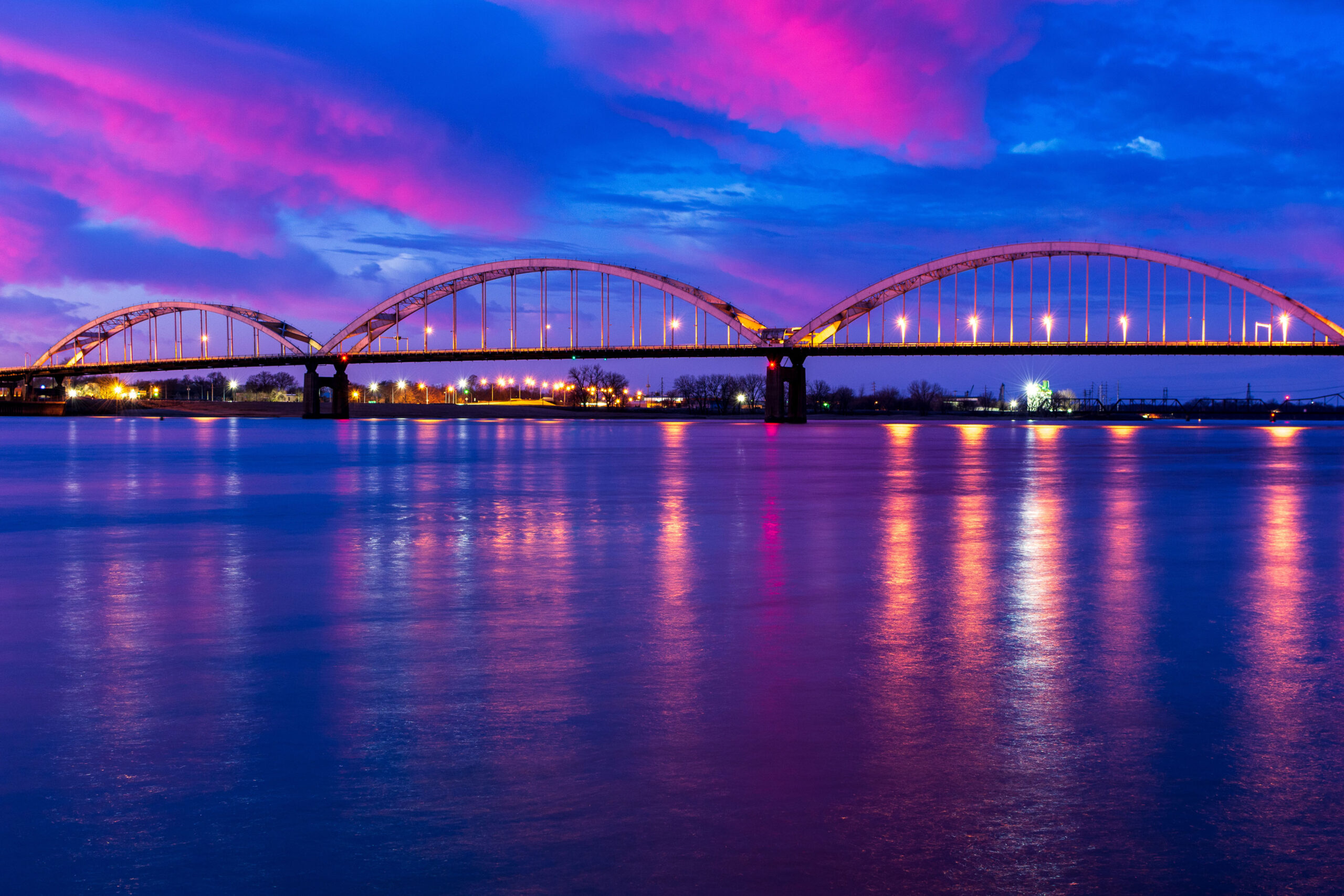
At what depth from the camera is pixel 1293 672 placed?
6.86 metres

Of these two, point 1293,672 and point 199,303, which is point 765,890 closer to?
point 1293,672

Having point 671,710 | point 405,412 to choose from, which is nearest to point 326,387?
point 405,412

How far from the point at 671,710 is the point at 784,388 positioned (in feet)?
353

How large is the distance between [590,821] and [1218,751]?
9.76ft

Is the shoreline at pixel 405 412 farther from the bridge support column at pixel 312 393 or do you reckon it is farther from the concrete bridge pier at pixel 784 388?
the concrete bridge pier at pixel 784 388

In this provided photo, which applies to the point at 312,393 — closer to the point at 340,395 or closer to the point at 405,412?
the point at 340,395

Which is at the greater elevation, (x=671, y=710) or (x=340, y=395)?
(x=340, y=395)

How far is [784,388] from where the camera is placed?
113m

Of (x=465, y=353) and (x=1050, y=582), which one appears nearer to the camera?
(x=1050, y=582)

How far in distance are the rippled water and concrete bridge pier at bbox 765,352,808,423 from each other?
95.6 metres

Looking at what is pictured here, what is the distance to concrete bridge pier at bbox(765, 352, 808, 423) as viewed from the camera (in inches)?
4353

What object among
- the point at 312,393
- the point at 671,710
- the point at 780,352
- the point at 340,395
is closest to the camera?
the point at 671,710

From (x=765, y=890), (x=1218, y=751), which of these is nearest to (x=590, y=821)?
(x=765, y=890)

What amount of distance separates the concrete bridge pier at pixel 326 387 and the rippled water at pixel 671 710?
413 ft
